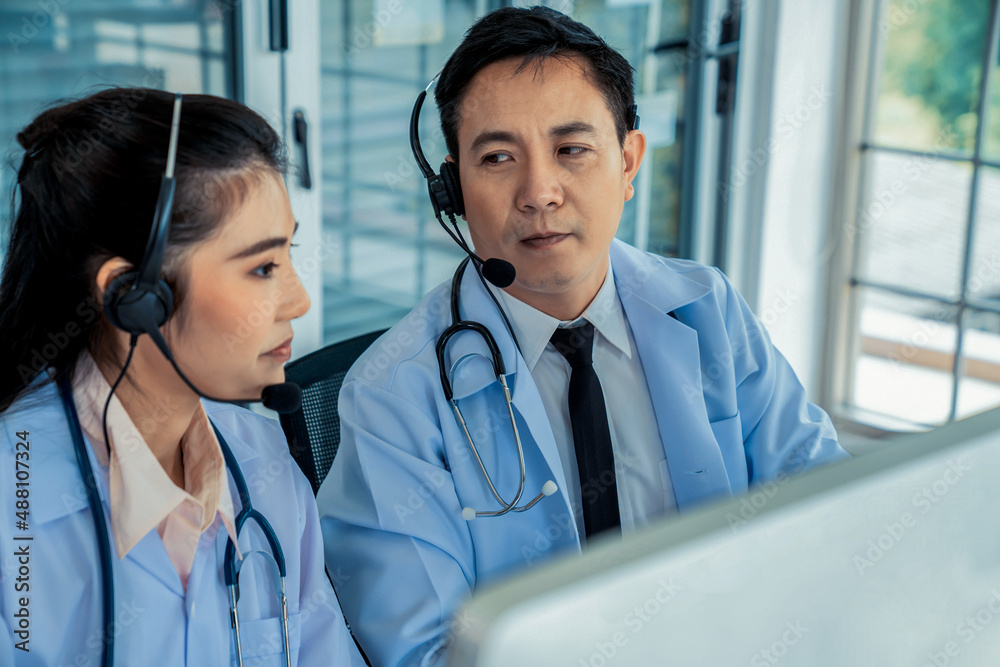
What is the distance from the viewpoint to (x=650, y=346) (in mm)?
1396

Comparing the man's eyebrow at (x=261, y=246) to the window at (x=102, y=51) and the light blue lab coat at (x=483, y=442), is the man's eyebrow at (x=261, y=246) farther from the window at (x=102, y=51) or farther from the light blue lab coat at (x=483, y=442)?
the window at (x=102, y=51)

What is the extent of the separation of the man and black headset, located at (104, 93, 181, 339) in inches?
15.4

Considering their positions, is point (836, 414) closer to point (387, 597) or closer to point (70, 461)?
point (387, 597)

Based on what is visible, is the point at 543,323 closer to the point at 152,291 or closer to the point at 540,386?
the point at 540,386

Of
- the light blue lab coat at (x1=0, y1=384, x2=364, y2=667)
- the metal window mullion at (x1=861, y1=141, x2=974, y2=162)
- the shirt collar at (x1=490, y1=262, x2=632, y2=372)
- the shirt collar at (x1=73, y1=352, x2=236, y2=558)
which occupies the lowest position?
the light blue lab coat at (x1=0, y1=384, x2=364, y2=667)

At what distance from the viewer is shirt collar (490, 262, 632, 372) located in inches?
52.7

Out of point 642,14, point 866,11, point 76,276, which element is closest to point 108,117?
point 76,276

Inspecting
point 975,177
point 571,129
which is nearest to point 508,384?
point 571,129

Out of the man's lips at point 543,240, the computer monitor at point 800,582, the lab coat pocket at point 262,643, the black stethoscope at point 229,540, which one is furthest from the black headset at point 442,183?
the computer monitor at point 800,582

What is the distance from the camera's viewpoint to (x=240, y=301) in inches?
36.8

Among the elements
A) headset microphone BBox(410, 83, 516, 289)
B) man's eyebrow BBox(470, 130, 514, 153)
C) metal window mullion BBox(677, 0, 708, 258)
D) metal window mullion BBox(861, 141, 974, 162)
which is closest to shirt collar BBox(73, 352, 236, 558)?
headset microphone BBox(410, 83, 516, 289)

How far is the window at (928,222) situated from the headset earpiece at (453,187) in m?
2.12

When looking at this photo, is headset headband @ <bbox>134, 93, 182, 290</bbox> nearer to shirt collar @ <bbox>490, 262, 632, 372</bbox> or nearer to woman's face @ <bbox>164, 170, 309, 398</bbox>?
woman's face @ <bbox>164, 170, 309, 398</bbox>

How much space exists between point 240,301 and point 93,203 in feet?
0.57
